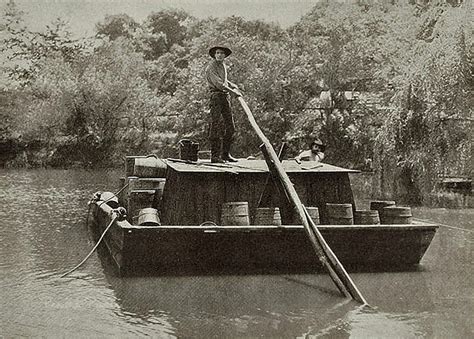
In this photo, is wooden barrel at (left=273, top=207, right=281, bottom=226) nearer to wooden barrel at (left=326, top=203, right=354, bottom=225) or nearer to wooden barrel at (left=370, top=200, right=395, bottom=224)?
wooden barrel at (left=326, top=203, right=354, bottom=225)

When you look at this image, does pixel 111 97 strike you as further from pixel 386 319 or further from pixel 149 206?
pixel 386 319

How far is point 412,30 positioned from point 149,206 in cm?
1565

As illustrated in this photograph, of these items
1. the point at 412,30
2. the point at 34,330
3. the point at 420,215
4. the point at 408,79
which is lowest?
the point at 34,330

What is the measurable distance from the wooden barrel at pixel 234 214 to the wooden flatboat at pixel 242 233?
166mm

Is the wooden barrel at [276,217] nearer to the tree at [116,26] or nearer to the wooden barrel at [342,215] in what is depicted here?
the wooden barrel at [342,215]

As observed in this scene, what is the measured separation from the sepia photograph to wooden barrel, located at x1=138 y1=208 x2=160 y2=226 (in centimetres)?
3

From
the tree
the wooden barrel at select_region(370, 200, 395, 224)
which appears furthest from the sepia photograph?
the wooden barrel at select_region(370, 200, 395, 224)

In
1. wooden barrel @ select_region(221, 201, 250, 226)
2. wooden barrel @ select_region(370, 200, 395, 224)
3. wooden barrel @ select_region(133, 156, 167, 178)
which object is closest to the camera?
wooden barrel @ select_region(221, 201, 250, 226)

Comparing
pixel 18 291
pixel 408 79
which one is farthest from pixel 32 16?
pixel 408 79

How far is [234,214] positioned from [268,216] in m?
0.49

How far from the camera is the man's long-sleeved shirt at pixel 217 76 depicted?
10.2m

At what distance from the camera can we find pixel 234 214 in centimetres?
904

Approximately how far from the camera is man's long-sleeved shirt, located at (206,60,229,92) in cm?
1025

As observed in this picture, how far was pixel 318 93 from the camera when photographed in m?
26.6
